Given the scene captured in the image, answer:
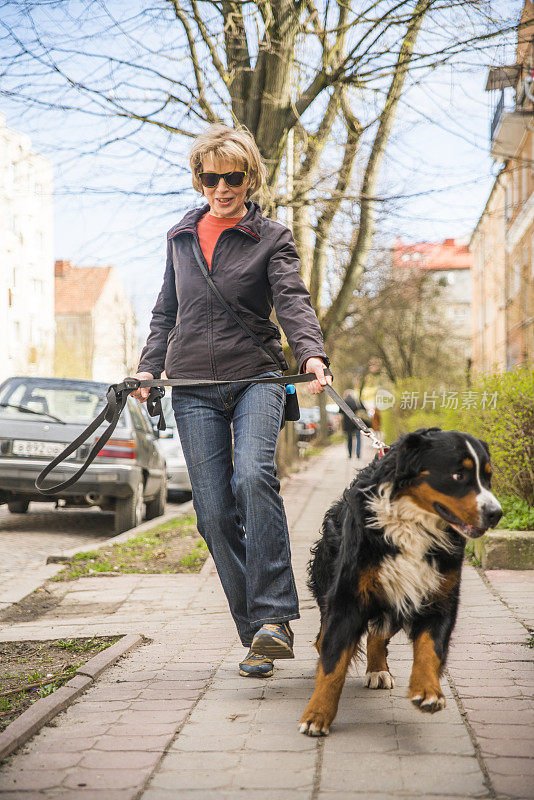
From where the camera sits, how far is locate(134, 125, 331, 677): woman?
11.7 feet

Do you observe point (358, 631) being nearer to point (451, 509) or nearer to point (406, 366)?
point (451, 509)

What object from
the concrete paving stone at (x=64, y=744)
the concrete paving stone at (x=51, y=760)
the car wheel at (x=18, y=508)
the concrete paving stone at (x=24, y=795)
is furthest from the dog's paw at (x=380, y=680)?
the car wheel at (x=18, y=508)

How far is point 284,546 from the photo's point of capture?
363 cm

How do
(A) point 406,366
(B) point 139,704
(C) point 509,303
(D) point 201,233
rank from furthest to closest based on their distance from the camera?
(A) point 406,366, (C) point 509,303, (D) point 201,233, (B) point 139,704

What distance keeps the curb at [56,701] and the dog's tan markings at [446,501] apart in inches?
62.1

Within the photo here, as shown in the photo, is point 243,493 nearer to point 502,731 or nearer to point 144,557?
point 502,731

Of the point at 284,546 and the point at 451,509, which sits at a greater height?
the point at 451,509

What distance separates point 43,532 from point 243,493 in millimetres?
6991

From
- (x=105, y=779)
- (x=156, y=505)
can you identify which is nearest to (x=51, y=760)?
(x=105, y=779)

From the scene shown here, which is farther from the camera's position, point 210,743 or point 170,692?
point 170,692

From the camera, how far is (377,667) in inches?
140

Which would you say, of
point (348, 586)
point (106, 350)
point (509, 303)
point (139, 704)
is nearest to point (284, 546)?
point (348, 586)

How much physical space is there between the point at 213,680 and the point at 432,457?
1.52 m

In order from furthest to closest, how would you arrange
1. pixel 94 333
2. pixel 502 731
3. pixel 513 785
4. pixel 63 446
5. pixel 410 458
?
1. pixel 94 333
2. pixel 63 446
3. pixel 410 458
4. pixel 502 731
5. pixel 513 785
